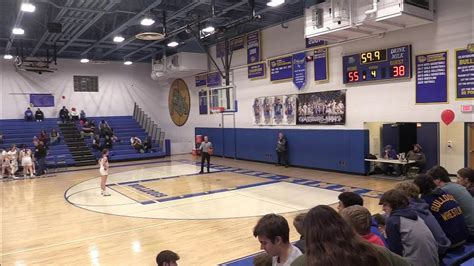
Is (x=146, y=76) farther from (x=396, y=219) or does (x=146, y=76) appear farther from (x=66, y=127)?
(x=396, y=219)

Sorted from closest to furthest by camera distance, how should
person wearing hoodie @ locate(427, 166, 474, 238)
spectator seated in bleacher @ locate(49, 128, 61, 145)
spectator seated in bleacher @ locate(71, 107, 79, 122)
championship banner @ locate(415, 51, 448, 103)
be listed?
person wearing hoodie @ locate(427, 166, 474, 238)
championship banner @ locate(415, 51, 448, 103)
spectator seated in bleacher @ locate(49, 128, 61, 145)
spectator seated in bleacher @ locate(71, 107, 79, 122)

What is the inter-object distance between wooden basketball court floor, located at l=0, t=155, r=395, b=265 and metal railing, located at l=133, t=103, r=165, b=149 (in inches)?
308

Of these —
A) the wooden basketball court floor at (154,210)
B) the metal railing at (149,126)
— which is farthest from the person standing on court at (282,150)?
the metal railing at (149,126)

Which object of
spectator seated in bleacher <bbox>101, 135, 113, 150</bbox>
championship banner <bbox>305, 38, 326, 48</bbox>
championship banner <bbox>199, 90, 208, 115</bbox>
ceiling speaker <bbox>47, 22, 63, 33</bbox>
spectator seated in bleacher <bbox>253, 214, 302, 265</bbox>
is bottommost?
spectator seated in bleacher <bbox>101, 135, 113, 150</bbox>

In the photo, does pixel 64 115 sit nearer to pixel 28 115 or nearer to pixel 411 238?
pixel 28 115

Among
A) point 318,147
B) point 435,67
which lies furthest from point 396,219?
point 318,147

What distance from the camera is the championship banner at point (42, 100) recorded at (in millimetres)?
22484

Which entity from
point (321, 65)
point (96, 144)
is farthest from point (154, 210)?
point (96, 144)

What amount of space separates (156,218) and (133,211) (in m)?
1.02

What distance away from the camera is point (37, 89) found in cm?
2259

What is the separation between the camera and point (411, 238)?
10.6 feet

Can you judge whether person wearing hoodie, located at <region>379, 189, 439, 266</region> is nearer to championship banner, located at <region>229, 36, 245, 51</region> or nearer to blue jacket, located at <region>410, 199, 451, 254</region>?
blue jacket, located at <region>410, 199, 451, 254</region>

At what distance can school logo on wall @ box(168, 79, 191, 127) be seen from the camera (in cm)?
2307

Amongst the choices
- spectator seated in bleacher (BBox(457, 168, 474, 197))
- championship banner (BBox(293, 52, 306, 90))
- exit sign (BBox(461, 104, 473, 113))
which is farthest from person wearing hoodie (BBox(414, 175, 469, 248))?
championship banner (BBox(293, 52, 306, 90))
